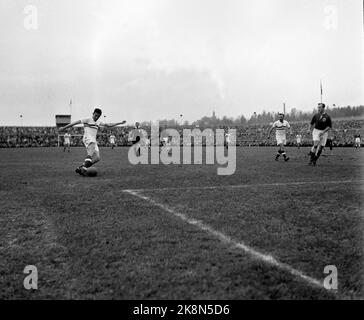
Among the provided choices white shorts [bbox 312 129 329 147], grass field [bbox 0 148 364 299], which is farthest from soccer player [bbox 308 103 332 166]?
grass field [bbox 0 148 364 299]

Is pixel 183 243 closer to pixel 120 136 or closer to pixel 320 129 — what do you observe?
pixel 320 129

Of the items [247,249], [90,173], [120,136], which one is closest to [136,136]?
[90,173]

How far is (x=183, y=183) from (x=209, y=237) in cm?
530

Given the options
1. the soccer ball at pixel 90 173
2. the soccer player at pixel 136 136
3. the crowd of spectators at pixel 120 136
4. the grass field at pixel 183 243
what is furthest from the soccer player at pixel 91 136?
the crowd of spectators at pixel 120 136

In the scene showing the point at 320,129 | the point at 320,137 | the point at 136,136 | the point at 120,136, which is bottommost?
the point at 320,137

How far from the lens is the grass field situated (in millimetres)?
3262

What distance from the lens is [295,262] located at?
381 cm

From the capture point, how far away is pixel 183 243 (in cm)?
446

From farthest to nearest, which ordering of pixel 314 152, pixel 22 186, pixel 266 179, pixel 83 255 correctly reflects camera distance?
1. pixel 314 152
2. pixel 266 179
3. pixel 22 186
4. pixel 83 255

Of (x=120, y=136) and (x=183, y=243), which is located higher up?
(x=120, y=136)

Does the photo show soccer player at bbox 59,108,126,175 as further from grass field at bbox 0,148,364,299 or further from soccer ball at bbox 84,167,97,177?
grass field at bbox 0,148,364,299

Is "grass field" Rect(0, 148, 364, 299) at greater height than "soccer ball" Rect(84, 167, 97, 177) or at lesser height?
lesser

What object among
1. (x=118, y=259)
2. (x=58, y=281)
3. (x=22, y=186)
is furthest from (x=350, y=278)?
(x=22, y=186)
